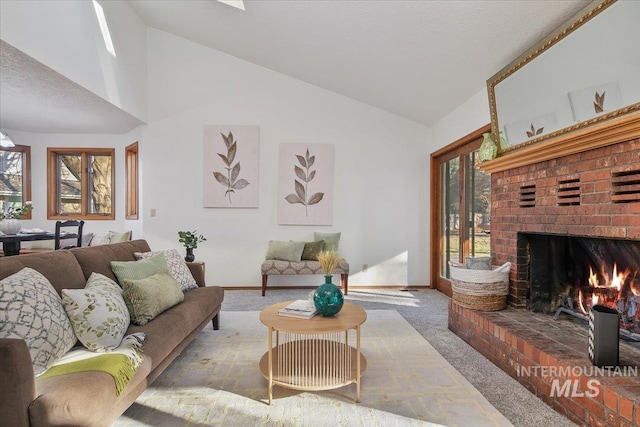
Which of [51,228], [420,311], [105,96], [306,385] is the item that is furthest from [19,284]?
[51,228]

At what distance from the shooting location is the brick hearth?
1454mm

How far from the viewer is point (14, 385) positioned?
3.49 feet

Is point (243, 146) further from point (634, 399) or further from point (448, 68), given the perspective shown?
point (634, 399)

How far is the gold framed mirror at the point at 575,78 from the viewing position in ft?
5.45

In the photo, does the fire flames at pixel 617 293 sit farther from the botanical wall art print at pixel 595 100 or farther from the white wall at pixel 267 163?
the white wall at pixel 267 163

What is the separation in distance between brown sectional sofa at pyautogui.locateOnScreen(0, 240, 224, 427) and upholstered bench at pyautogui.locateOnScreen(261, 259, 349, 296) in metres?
1.70

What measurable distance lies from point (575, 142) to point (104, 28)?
465cm

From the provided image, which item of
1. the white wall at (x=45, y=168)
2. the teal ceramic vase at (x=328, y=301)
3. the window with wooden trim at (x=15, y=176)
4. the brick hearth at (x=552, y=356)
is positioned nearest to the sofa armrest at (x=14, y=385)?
the teal ceramic vase at (x=328, y=301)

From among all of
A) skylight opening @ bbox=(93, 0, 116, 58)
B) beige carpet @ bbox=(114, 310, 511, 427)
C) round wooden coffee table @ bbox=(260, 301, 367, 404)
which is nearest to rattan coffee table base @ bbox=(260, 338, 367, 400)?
round wooden coffee table @ bbox=(260, 301, 367, 404)

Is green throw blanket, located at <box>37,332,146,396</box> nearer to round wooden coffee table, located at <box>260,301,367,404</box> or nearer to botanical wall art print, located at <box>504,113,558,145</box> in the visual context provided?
round wooden coffee table, located at <box>260,301,367,404</box>

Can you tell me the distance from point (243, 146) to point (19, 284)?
363 centimetres

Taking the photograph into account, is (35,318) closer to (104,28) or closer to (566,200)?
(566,200)

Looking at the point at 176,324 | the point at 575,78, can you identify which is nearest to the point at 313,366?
the point at 176,324

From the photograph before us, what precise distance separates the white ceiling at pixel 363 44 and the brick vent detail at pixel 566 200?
3.12 feet
